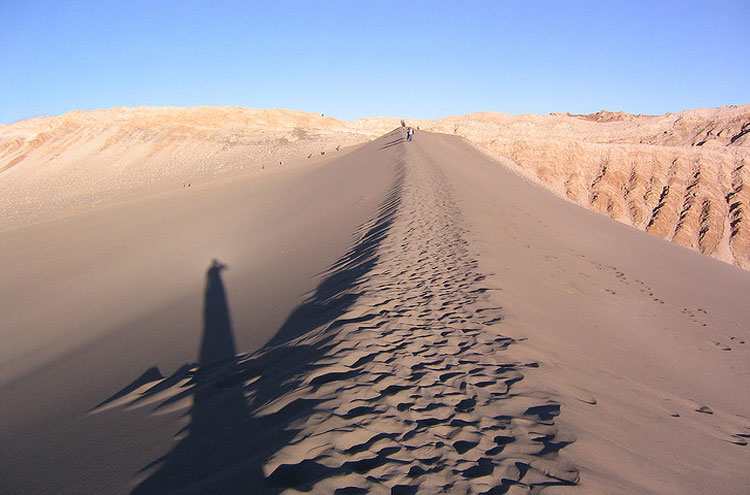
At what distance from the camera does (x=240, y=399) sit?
12.5 feet

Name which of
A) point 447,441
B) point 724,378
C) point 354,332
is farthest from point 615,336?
point 447,441

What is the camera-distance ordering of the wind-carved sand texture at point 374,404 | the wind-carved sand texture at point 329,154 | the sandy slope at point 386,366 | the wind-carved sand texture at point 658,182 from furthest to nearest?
1. the wind-carved sand texture at point 329,154
2. the wind-carved sand texture at point 658,182
3. the sandy slope at point 386,366
4. the wind-carved sand texture at point 374,404

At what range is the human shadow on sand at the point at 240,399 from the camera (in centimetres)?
264

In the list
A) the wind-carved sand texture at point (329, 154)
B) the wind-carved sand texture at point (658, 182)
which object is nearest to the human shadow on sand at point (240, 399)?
the wind-carved sand texture at point (329, 154)

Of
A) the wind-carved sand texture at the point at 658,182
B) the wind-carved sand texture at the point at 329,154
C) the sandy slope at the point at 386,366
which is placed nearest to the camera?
the sandy slope at the point at 386,366

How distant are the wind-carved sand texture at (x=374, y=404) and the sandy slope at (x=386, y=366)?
0.7 inches

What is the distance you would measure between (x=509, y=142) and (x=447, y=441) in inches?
1461

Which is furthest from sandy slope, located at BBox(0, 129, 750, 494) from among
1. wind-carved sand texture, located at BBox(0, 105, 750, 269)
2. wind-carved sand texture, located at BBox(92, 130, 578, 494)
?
wind-carved sand texture, located at BBox(0, 105, 750, 269)

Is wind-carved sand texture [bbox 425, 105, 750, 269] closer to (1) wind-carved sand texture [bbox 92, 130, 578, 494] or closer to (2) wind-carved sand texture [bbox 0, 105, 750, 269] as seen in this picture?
(2) wind-carved sand texture [bbox 0, 105, 750, 269]

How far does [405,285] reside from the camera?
19.8 ft

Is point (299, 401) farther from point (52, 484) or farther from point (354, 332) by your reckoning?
point (52, 484)

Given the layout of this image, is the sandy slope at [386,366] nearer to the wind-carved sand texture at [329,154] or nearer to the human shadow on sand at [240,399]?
the human shadow on sand at [240,399]

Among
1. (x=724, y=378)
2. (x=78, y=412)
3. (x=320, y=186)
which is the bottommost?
(x=724, y=378)

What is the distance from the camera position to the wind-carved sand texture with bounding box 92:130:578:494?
8.52 ft
